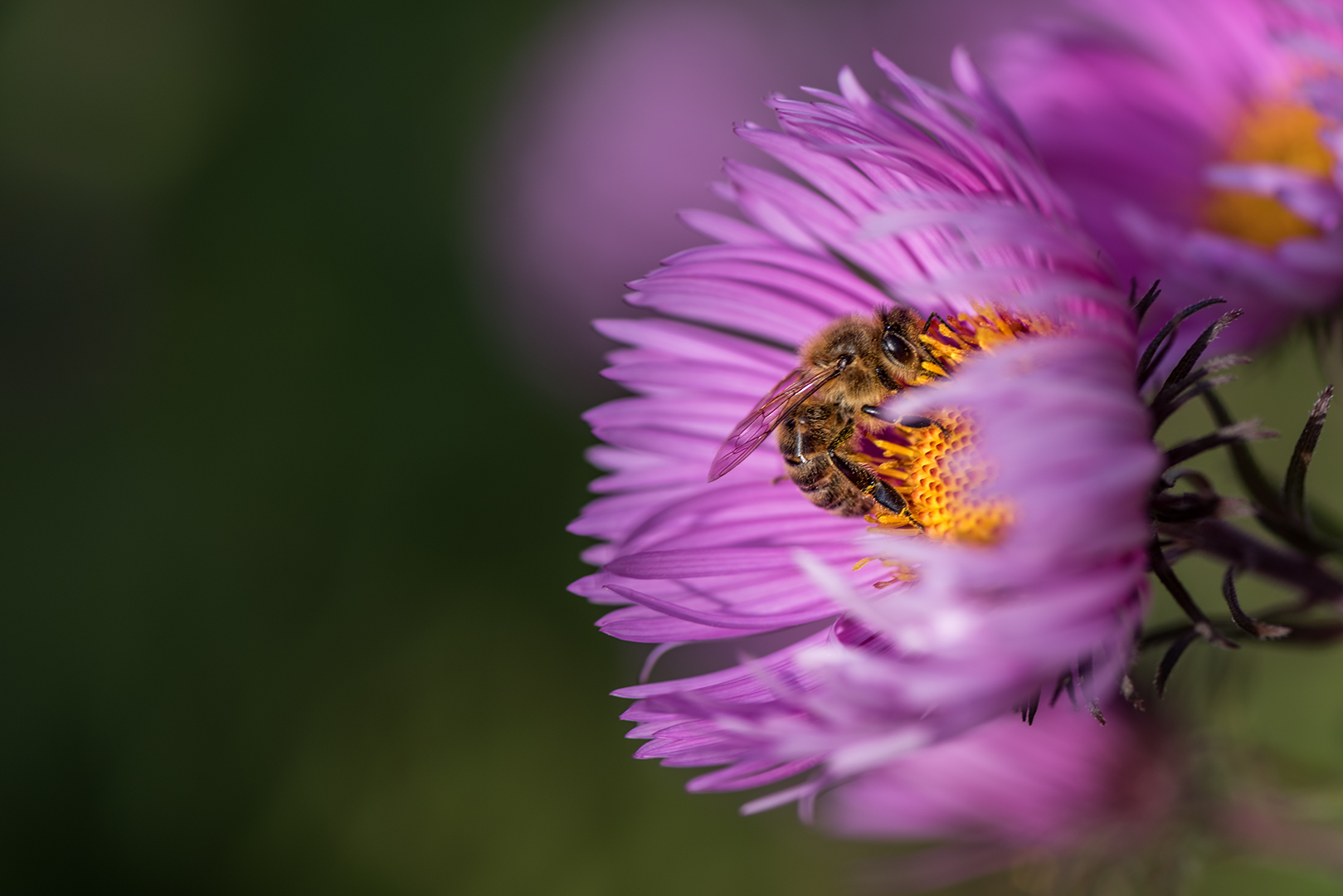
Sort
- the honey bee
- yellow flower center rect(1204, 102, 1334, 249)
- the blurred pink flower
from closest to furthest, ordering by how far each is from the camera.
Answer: the honey bee < yellow flower center rect(1204, 102, 1334, 249) < the blurred pink flower

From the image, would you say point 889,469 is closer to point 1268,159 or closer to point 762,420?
point 762,420

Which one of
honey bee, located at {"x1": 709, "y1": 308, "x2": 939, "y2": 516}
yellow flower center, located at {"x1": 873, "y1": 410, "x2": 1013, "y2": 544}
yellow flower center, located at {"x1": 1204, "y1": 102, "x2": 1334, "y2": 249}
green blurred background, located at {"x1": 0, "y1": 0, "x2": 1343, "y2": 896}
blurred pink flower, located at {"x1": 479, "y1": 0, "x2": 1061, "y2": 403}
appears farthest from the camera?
blurred pink flower, located at {"x1": 479, "y1": 0, "x2": 1061, "y2": 403}

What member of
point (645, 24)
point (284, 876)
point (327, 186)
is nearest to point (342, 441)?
point (327, 186)

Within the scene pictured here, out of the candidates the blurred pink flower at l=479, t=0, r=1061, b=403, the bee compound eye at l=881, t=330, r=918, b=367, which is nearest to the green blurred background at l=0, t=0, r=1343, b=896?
the blurred pink flower at l=479, t=0, r=1061, b=403

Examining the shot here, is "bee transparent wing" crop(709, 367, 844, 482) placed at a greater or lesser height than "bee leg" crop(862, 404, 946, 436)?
greater

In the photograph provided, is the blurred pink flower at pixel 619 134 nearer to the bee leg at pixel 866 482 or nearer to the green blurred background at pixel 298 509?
the green blurred background at pixel 298 509

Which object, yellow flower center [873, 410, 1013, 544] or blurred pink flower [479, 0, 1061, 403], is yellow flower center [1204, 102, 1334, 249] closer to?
yellow flower center [873, 410, 1013, 544]
